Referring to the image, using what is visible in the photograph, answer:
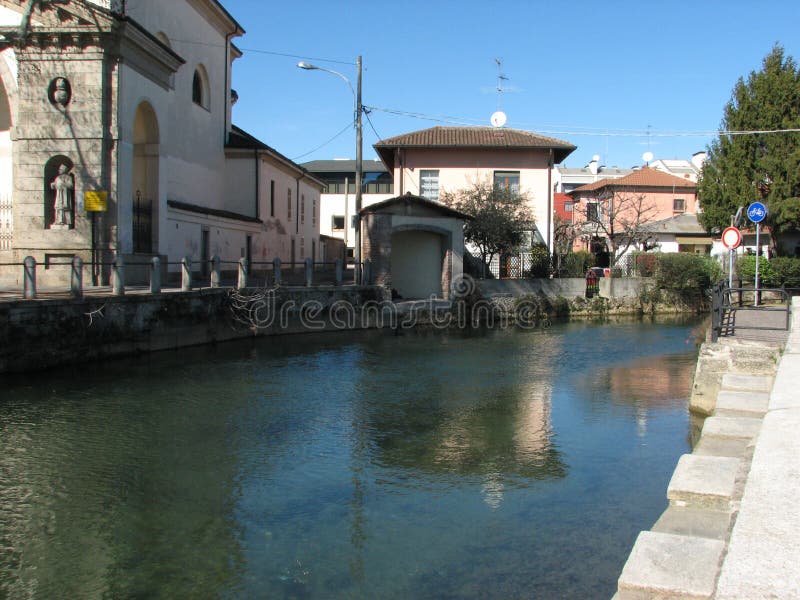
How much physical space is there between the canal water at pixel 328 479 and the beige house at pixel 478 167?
1953cm

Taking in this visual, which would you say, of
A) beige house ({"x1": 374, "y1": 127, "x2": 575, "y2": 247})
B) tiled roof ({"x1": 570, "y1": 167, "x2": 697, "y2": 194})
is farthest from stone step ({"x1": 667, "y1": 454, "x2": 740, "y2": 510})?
tiled roof ({"x1": 570, "y1": 167, "x2": 697, "y2": 194})

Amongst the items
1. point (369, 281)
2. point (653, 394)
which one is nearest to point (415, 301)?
point (369, 281)

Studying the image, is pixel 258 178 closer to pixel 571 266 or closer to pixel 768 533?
pixel 571 266

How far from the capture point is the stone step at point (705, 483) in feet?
17.2

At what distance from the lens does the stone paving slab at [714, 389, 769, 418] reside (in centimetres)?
803

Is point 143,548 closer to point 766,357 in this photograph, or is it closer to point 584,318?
point 766,357

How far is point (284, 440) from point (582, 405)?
5435 mm

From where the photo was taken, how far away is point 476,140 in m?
33.6

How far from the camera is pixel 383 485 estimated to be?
7918mm

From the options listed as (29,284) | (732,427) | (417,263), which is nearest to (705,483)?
(732,427)

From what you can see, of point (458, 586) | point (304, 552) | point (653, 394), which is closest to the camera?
point (458, 586)

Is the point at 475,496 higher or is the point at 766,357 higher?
the point at 766,357

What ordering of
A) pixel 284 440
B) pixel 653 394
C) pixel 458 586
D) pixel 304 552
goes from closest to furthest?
pixel 458 586, pixel 304 552, pixel 284 440, pixel 653 394

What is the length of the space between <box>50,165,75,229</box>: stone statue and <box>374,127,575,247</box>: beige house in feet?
58.2
